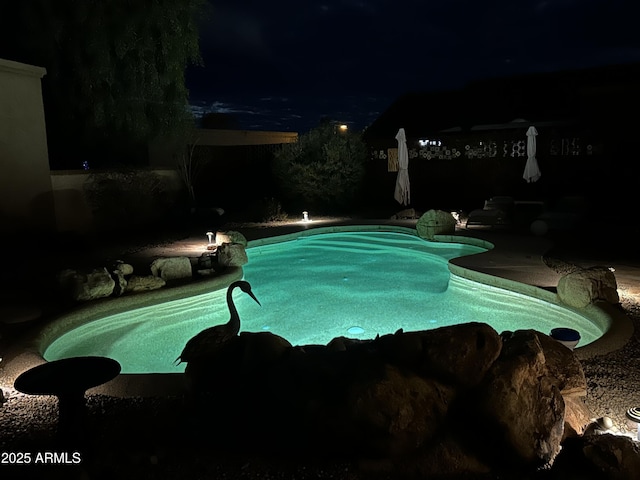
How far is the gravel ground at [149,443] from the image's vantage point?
2.76 meters

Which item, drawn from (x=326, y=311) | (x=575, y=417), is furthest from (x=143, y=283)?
(x=575, y=417)

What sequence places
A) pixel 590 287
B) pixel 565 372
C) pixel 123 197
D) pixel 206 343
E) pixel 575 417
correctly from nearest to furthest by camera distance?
pixel 575 417
pixel 565 372
pixel 206 343
pixel 590 287
pixel 123 197

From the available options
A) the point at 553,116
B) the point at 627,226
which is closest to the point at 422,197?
the point at 553,116

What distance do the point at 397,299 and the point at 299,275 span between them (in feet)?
7.74

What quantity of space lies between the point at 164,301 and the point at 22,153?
18.3 ft

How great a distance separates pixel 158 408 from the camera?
11.5ft

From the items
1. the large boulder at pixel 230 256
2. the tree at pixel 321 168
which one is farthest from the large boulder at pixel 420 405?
the tree at pixel 321 168

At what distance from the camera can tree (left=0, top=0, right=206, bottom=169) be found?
11180mm

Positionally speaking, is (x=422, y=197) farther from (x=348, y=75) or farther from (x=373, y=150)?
(x=348, y=75)

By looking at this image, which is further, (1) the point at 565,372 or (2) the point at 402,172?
(2) the point at 402,172

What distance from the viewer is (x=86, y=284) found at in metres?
6.47

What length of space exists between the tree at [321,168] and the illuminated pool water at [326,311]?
5531 millimetres

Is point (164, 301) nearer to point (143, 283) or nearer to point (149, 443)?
point (143, 283)

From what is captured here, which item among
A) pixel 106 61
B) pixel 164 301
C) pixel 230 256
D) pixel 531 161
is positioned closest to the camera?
pixel 164 301
